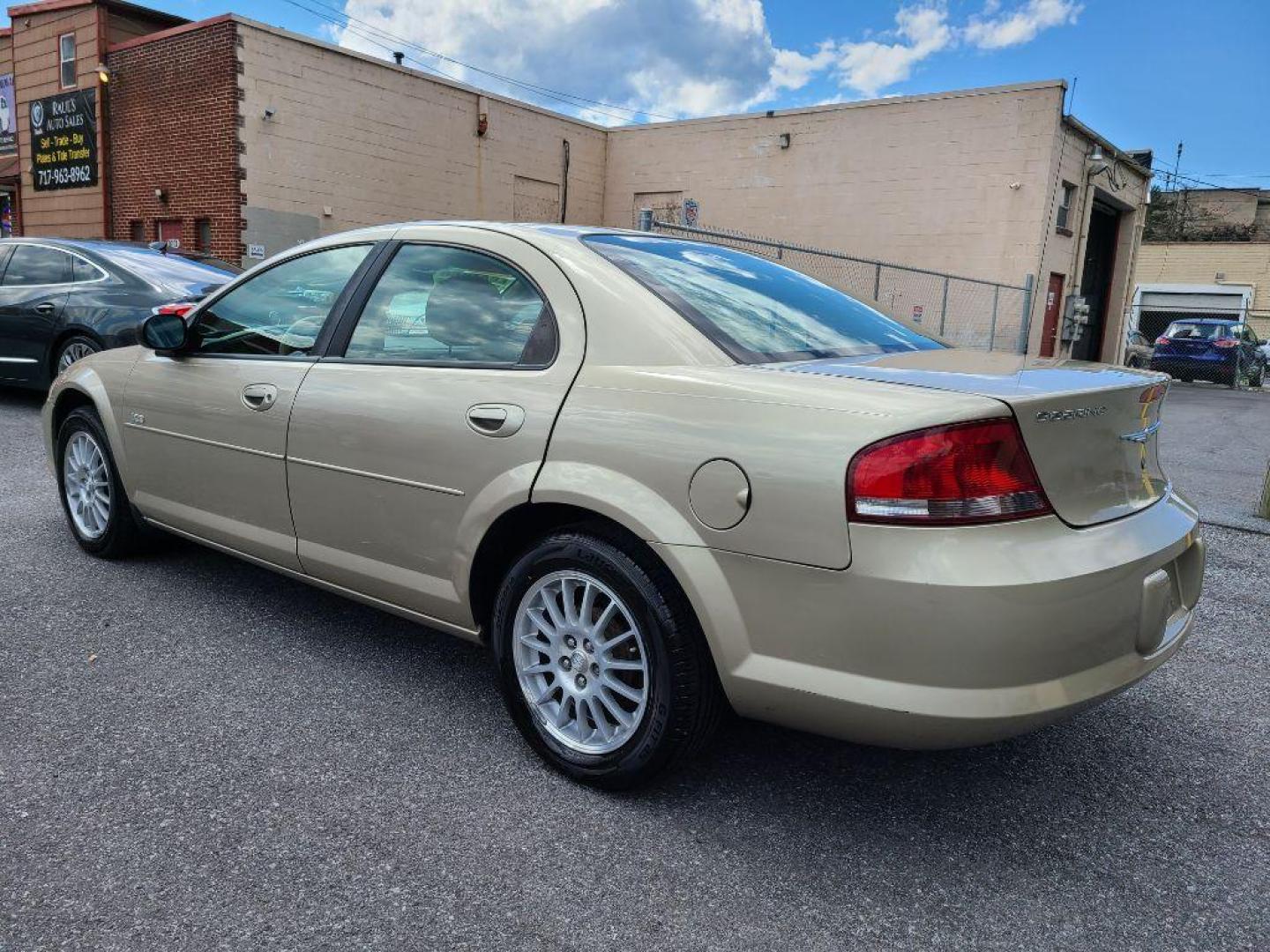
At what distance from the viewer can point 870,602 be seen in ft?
6.61

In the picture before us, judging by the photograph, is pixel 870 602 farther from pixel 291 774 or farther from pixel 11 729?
pixel 11 729

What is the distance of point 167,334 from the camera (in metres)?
3.66

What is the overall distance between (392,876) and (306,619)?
1777 millimetres

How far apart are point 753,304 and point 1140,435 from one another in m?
1.14

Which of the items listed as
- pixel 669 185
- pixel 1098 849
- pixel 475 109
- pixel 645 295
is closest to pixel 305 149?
pixel 475 109

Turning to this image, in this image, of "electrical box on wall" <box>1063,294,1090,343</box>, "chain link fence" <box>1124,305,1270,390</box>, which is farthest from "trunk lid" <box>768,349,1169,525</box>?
"chain link fence" <box>1124,305,1270,390</box>

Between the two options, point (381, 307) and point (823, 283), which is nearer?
point (381, 307)

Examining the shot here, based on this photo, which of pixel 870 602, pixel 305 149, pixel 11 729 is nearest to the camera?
pixel 870 602

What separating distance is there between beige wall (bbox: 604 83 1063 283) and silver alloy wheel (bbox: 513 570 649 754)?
1708 cm

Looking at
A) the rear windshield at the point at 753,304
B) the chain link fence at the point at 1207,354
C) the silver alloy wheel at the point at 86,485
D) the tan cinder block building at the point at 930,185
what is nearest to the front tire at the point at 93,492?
the silver alloy wheel at the point at 86,485

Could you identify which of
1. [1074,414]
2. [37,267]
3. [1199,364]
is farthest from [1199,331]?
[1074,414]

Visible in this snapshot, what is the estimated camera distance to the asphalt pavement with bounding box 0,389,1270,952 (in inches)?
80.2

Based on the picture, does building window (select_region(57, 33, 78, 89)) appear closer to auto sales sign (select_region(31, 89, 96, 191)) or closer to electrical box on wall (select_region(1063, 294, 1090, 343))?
auto sales sign (select_region(31, 89, 96, 191))

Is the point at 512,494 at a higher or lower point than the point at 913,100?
lower
